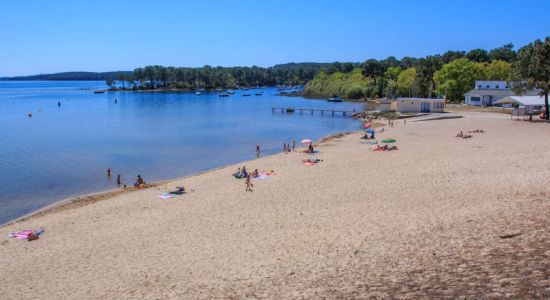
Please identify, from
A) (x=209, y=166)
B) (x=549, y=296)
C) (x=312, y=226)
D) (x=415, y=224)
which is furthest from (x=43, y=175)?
(x=549, y=296)

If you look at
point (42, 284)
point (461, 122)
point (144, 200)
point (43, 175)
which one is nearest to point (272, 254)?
point (42, 284)

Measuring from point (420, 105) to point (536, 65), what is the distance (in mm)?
24720

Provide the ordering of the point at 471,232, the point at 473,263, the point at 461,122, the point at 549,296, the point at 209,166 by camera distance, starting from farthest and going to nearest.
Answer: the point at 461,122, the point at 209,166, the point at 471,232, the point at 473,263, the point at 549,296

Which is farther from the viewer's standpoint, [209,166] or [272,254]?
[209,166]

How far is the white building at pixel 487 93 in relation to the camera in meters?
79.3

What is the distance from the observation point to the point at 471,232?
49.0 feet

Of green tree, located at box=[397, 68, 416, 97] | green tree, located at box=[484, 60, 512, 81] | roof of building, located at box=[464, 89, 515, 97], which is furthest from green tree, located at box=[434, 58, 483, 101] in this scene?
green tree, located at box=[397, 68, 416, 97]

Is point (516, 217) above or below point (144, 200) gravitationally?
above

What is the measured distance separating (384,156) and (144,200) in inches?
720

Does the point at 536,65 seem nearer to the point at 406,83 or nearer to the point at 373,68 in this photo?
the point at 406,83

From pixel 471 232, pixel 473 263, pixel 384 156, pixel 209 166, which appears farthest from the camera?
pixel 209 166

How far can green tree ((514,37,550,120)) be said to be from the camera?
4834 cm

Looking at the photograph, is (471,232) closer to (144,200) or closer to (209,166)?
(144,200)

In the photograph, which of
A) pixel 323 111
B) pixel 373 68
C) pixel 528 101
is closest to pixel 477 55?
pixel 373 68
